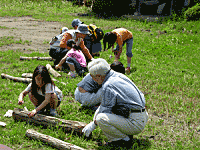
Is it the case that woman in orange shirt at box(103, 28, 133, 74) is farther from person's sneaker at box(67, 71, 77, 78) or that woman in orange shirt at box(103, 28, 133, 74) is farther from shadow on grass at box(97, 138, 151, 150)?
shadow on grass at box(97, 138, 151, 150)

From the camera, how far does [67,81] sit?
6922 mm

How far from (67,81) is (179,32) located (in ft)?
31.1

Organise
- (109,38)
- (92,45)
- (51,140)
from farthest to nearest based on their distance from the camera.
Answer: (92,45)
(109,38)
(51,140)

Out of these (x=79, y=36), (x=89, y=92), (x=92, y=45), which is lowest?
(x=89, y=92)

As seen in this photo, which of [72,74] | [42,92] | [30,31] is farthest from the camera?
[30,31]

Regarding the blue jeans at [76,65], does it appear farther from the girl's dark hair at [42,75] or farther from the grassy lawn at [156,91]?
the girl's dark hair at [42,75]

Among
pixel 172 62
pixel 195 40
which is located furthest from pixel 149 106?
pixel 195 40

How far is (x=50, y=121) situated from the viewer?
4414 mm

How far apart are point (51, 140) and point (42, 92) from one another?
1.06m

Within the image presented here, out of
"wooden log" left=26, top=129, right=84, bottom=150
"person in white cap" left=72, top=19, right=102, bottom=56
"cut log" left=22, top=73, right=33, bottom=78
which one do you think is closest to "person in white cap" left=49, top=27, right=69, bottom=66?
"person in white cap" left=72, top=19, right=102, bottom=56

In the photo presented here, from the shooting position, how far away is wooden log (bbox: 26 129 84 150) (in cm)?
381

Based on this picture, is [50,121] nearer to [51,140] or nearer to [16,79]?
[51,140]

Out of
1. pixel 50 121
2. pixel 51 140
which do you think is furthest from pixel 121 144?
pixel 50 121

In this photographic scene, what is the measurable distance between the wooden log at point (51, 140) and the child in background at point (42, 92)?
0.43m
